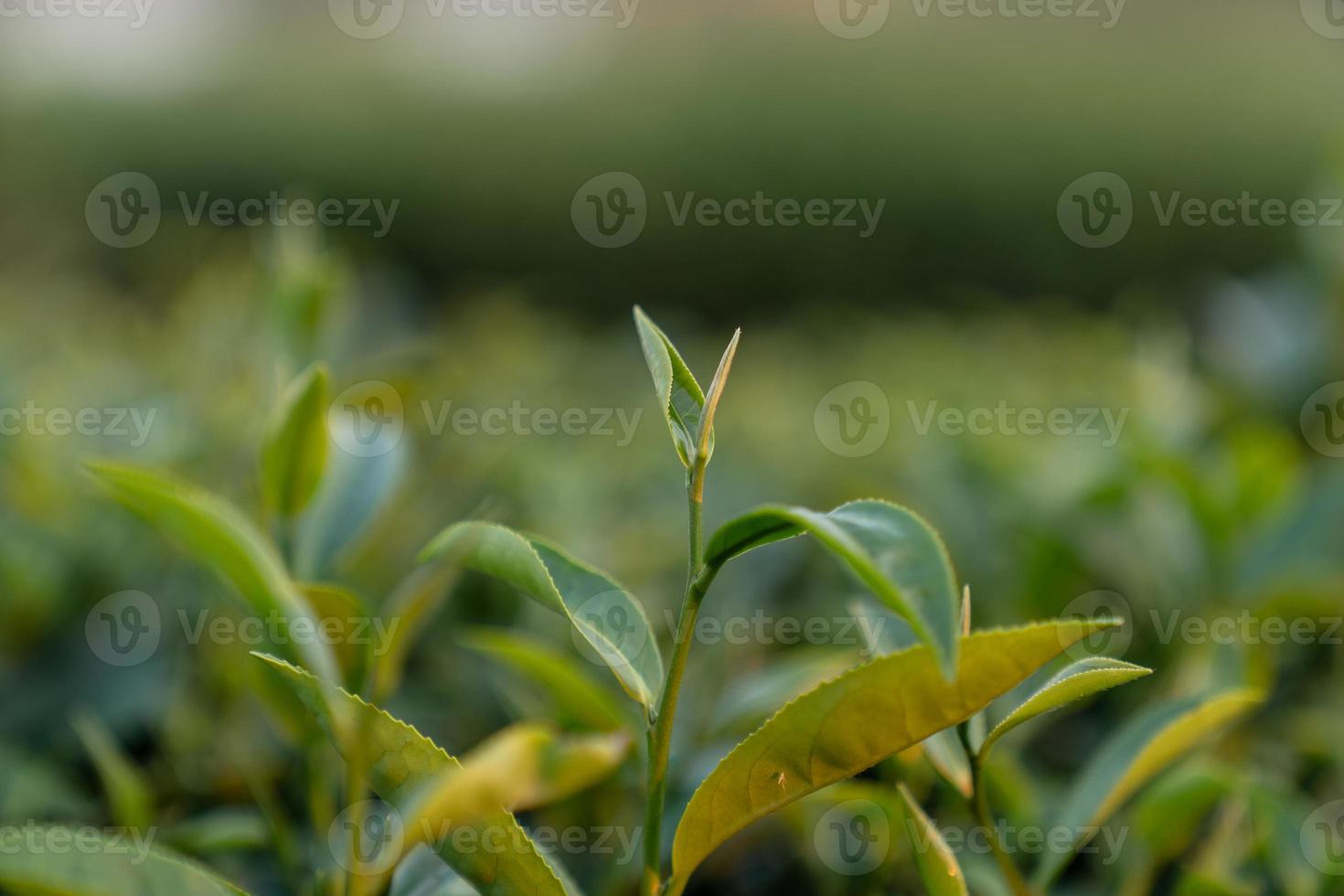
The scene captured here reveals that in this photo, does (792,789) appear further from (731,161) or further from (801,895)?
(731,161)

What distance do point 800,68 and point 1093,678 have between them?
11.0 meters

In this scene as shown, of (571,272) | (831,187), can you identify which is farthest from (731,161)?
(571,272)

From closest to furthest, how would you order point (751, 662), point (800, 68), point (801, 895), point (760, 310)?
point (801, 895), point (751, 662), point (760, 310), point (800, 68)

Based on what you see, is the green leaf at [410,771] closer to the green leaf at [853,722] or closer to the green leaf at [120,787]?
the green leaf at [853,722]

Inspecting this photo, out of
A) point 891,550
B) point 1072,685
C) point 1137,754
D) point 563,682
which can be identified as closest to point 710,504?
point 563,682

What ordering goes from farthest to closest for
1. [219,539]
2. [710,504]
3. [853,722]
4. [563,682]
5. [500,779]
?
[710,504] < [563,682] < [219,539] < [853,722] < [500,779]

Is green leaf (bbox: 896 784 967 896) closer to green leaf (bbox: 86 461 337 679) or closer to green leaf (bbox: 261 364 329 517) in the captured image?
green leaf (bbox: 86 461 337 679)

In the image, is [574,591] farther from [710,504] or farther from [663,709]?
[710,504]

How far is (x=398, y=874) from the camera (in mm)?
765

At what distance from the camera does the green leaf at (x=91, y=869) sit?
57 centimetres

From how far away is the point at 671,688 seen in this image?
0.67 m

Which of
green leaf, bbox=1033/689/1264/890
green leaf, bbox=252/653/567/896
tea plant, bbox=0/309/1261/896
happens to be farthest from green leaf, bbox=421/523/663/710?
green leaf, bbox=1033/689/1264/890

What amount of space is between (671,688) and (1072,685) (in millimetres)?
252

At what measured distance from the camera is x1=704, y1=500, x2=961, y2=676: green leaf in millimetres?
535
